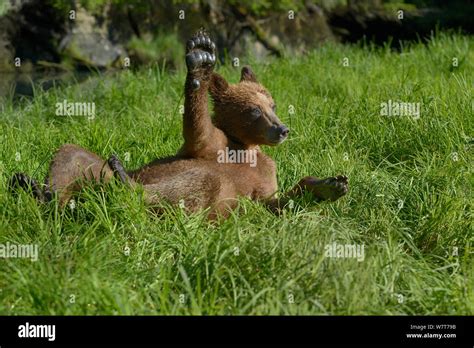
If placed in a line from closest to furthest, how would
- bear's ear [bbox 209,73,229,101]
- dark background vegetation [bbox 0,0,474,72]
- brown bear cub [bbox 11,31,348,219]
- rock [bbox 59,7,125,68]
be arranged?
brown bear cub [bbox 11,31,348,219], bear's ear [bbox 209,73,229,101], dark background vegetation [bbox 0,0,474,72], rock [bbox 59,7,125,68]

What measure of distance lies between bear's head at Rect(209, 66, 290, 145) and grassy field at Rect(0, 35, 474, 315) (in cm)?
50

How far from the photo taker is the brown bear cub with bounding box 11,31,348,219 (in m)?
4.87

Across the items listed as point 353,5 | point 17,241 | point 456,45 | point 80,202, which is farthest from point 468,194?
point 353,5

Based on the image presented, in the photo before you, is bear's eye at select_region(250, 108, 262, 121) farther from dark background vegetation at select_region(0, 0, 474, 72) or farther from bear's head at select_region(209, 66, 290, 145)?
dark background vegetation at select_region(0, 0, 474, 72)

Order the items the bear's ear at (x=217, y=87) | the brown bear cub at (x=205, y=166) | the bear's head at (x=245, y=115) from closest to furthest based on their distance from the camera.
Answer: the brown bear cub at (x=205, y=166) < the bear's head at (x=245, y=115) < the bear's ear at (x=217, y=87)

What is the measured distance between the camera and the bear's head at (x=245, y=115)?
5191mm

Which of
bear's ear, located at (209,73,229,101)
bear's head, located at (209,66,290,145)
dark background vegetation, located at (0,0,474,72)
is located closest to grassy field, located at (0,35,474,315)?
bear's head, located at (209,66,290,145)

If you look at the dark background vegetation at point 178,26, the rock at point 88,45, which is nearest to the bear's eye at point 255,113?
the dark background vegetation at point 178,26

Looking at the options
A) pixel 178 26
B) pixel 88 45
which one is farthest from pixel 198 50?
pixel 178 26

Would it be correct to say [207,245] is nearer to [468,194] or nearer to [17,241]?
[17,241]

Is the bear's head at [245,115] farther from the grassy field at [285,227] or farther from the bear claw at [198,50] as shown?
the grassy field at [285,227]

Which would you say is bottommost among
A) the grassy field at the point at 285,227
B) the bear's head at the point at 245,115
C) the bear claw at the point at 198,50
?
the grassy field at the point at 285,227

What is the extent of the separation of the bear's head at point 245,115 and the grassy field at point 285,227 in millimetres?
500
